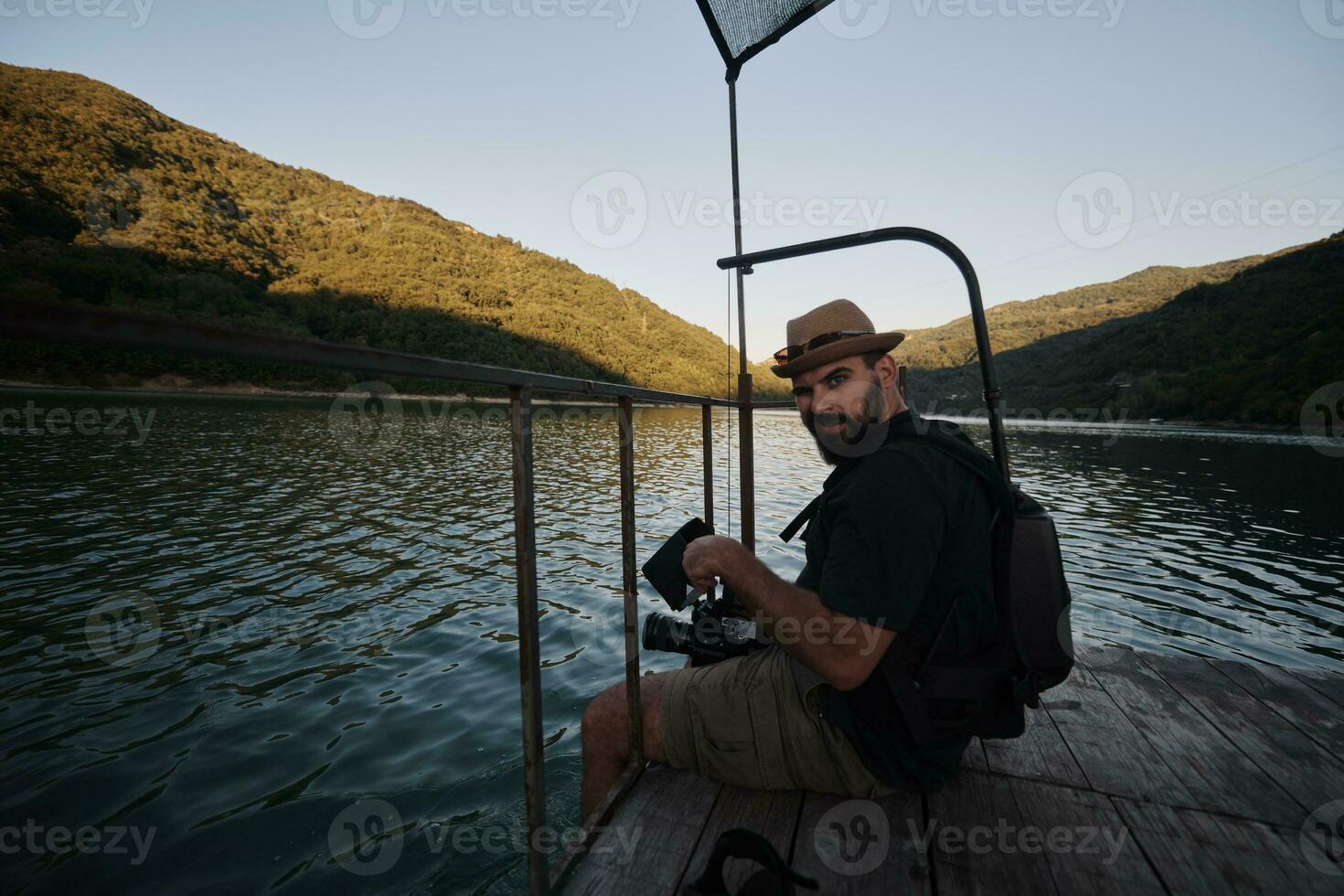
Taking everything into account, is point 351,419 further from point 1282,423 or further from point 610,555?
point 1282,423

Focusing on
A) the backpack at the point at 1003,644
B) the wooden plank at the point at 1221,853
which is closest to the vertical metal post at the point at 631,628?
A: the backpack at the point at 1003,644

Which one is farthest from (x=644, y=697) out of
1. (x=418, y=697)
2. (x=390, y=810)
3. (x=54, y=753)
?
(x=54, y=753)

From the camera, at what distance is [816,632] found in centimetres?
142

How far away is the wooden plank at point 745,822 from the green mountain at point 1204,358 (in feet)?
102

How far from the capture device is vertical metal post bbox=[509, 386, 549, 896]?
4.49 feet

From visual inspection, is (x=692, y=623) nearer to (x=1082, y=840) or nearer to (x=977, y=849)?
(x=977, y=849)

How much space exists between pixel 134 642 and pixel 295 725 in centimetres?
262

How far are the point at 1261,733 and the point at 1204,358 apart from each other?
73852mm

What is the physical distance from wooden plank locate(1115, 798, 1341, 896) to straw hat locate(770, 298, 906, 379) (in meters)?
1.67

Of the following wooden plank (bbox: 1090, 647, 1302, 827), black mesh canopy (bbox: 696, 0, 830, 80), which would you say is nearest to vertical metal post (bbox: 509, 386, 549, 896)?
wooden plank (bbox: 1090, 647, 1302, 827)

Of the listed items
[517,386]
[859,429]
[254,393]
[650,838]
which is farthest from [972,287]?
[254,393]

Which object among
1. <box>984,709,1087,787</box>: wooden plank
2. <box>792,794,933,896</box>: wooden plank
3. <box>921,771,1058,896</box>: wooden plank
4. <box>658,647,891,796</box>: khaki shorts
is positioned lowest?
<box>984,709,1087,787</box>: wooden plank

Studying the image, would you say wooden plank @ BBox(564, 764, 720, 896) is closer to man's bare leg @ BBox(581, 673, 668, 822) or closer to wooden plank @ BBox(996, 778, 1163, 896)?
man's bare leg @ BBox(581, 673, 668, 822)

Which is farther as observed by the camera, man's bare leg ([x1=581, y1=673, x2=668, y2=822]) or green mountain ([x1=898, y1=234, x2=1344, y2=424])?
green mountain ([x1=898, y1=234, x2=1344, y2=424])
